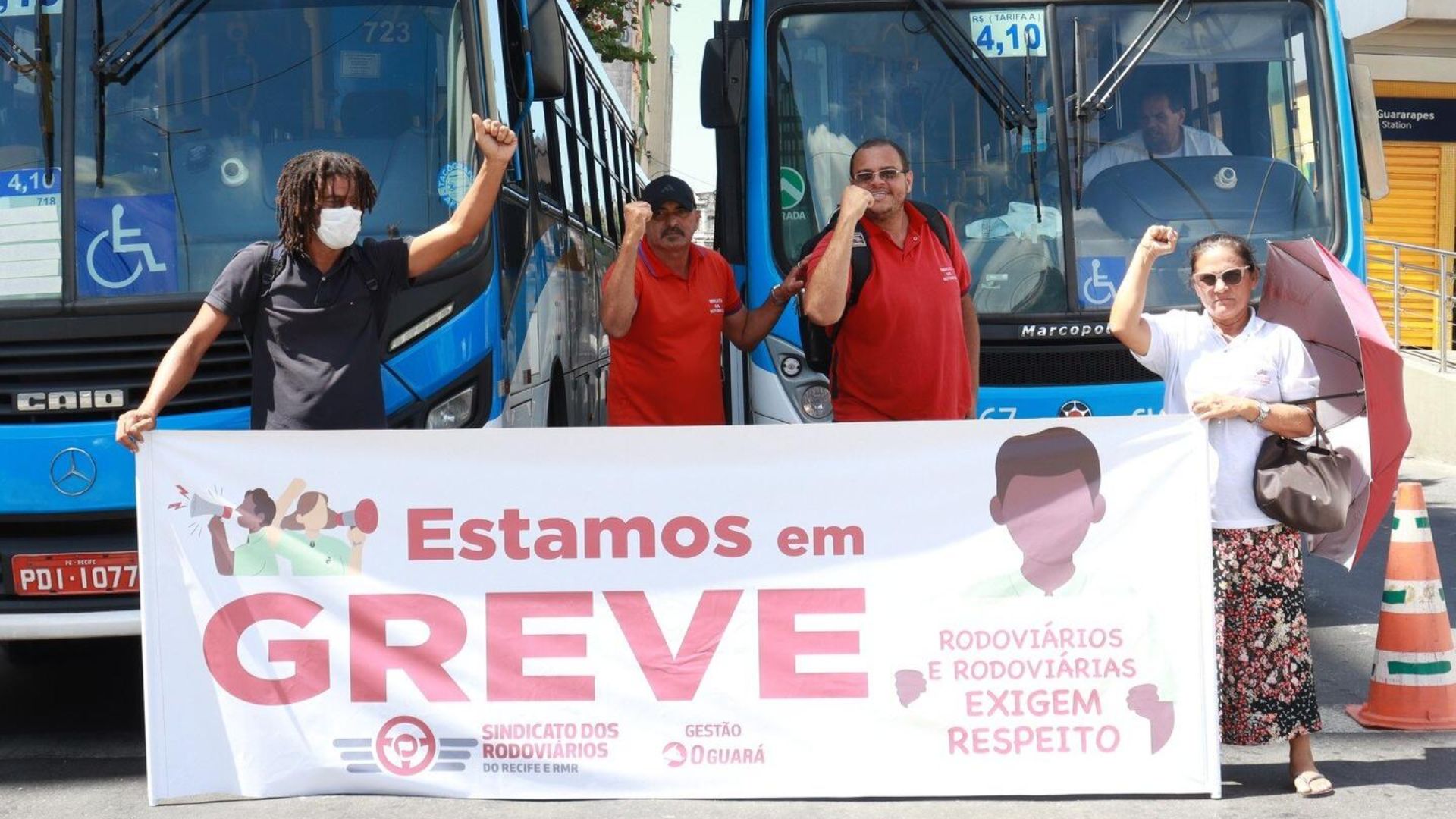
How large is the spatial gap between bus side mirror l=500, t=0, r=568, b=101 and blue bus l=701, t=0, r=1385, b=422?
1224 millimetres

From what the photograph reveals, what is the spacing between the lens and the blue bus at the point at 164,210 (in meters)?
6.16

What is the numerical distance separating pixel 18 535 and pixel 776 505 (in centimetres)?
275

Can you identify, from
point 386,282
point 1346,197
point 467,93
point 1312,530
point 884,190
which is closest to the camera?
point 1312,530

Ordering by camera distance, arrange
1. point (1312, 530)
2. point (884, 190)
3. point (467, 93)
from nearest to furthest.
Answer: point (1312, 530), point (884, 190), point (467, 93)

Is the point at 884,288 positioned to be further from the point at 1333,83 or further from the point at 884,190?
the point at 1333,83

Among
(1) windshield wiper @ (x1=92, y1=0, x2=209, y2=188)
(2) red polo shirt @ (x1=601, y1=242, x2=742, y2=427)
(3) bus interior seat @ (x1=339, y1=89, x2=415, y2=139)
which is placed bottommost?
(2) red polo shirt @ (x1=601, y1=242, x2=742, y2=427)

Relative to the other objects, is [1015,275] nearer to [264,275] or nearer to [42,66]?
[264,275]

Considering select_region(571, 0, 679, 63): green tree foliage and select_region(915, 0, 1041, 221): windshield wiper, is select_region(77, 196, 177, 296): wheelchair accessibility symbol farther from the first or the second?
select_region(571, 0, 679, 63): green tree foliage

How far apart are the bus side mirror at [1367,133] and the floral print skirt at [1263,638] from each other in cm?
364

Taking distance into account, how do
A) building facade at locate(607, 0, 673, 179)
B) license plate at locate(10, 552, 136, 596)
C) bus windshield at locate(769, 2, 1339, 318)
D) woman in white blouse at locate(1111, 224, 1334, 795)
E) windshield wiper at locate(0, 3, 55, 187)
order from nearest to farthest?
woman in white blouse at locate(1111, 224, 1334, 795), license plate at locate(10, 552, 136, 596), windshield wiper at locate(0, 3, 55, 187), bus windshield at locate(769, 2, 1339, 318), building facade at locate(607, 0, 673, 179)

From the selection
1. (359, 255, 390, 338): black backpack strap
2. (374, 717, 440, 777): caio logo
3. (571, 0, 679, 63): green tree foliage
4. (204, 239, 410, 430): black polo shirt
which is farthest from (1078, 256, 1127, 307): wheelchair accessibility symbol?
(571, 0, 679, 63): green tree foliage

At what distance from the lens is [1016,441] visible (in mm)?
5367

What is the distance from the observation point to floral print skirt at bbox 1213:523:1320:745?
5328 mm

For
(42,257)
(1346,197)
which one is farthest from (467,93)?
(1346,197)
